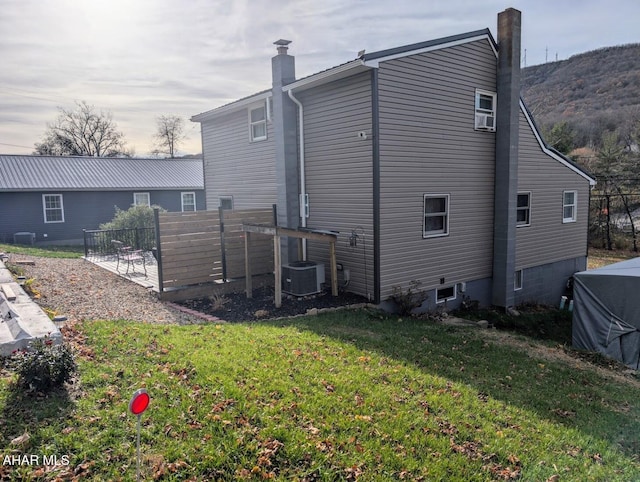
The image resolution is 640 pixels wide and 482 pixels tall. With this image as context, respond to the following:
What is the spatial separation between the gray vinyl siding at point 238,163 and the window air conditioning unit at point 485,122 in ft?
18.0

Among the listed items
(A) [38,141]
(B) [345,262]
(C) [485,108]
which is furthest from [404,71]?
(A) [38,141]

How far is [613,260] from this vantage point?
746 inches

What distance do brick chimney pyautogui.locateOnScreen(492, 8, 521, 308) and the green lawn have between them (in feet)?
18.6

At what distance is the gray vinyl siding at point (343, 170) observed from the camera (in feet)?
31.3

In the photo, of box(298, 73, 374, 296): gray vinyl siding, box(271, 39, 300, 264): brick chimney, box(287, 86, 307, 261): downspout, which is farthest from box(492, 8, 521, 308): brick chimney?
box(271, 39, 300, 264): brick chimney

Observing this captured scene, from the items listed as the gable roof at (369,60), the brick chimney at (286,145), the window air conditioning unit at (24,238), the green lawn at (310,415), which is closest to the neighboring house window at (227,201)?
the gable roof at (369,60)

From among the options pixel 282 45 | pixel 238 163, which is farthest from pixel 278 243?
pixel 238 163

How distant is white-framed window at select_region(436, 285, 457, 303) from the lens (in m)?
11.2

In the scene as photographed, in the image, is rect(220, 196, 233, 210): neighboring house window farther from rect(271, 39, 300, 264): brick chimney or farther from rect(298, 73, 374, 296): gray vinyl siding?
rect(298, 73, 374, 296): gray vinyl siding

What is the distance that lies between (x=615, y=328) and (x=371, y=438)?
7957mm

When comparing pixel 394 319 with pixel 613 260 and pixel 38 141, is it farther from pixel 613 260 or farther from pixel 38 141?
pixel 38 141

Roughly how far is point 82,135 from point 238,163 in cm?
4181

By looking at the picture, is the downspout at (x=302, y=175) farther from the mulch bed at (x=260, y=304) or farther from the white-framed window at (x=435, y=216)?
the white-framed window at (x=435, y=216)

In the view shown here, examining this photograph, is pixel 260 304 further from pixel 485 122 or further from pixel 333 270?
pixel 485 122
